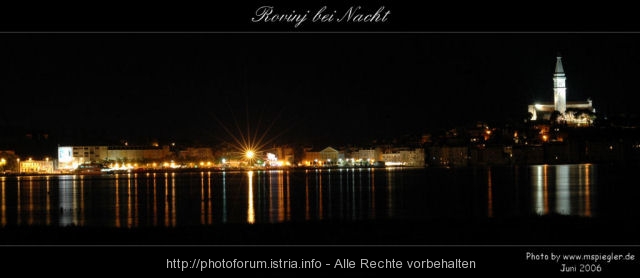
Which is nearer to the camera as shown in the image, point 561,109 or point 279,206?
point 279,206

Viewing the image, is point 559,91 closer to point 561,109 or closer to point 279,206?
point 561,109

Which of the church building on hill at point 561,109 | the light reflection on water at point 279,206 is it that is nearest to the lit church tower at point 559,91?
the church building on hill at point 561,109

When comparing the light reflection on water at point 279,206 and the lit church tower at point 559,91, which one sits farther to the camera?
the lit church tower at point 559,91

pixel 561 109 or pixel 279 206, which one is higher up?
pixel 561 109

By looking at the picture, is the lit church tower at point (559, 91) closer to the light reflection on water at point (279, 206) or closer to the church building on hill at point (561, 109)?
the church building on hill at point (561, 109)

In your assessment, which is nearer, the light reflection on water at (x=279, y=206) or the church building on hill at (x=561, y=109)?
the light reflection on water at (x=279, y=206)

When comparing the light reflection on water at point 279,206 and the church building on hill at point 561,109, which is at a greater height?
the church building on hill at point 561,109

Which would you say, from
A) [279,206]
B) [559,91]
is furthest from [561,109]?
[279,206]

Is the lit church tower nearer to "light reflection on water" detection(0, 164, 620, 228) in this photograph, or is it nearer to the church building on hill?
the church building on hill

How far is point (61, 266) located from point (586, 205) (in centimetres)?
2258

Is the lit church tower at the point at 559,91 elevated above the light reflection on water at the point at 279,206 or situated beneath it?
elevated above

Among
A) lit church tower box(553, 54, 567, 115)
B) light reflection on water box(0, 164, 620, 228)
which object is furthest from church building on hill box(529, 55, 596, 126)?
light reflection on water box(0, 164, 620, 228)

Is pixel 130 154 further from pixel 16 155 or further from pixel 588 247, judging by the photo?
pixel 588 247

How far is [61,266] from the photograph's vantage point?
40.5 feet
